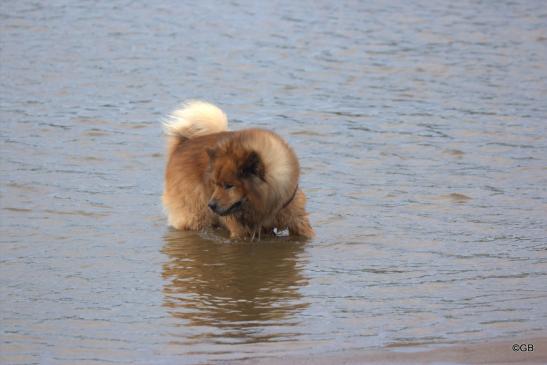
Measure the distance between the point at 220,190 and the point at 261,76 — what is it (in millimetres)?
6762

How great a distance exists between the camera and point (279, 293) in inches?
237

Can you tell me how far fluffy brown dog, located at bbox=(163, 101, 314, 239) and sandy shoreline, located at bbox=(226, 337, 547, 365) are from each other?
2039 millimetres

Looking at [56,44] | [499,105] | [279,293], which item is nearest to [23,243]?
[279,293]

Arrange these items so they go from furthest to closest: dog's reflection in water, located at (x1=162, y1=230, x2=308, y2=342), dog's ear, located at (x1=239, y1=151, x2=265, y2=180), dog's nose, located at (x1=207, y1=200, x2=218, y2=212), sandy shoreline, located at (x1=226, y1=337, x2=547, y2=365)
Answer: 1. dog's nose, located at (x1=207, y1=200, x2=218, y2=212)
2. dog's ear, located at (x1=239, y1=151, x2=265, y2=180)
3. dog's reflection in water, located at (x1=162, y1=230, x2=308, y2=342)
4. sandy shoreline, located at (x1=226, y1=337, x2=547, y2=365)

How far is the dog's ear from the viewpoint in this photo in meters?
6.64

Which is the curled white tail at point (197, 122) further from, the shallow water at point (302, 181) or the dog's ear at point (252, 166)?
Answer: the dog's ear at point (252, 166)

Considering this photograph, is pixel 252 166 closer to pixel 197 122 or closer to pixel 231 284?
pixel 231 284

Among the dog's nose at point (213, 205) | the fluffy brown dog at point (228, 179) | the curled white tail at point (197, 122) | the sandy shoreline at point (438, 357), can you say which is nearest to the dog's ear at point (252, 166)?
the fluffy brown dog at point (228, 179)

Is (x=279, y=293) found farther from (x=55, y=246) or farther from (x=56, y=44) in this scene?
(x=56, y=44)

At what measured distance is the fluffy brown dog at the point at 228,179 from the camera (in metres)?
6.73

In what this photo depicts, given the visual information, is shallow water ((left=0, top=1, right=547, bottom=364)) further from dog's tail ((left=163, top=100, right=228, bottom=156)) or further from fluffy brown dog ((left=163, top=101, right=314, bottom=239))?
dog's tail ((left=163, top=100, right=228, bottom=156))

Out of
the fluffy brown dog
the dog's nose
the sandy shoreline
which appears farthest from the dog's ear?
the sandy shoreline

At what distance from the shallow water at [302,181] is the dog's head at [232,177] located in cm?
39

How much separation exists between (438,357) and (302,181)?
168 inches
